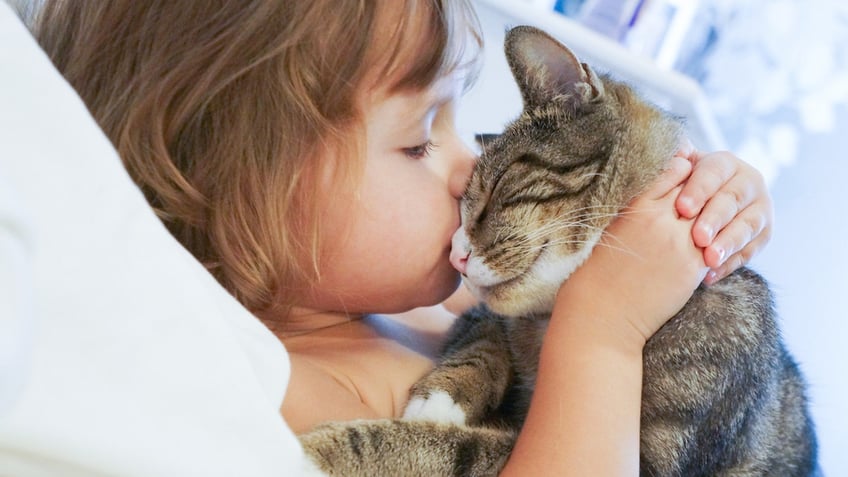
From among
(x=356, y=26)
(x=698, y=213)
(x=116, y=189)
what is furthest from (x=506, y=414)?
(x=116, y=189)

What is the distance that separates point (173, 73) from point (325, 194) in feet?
0.82

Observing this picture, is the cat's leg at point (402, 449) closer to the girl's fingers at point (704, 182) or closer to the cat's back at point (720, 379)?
the cat's back at point (720, 379)

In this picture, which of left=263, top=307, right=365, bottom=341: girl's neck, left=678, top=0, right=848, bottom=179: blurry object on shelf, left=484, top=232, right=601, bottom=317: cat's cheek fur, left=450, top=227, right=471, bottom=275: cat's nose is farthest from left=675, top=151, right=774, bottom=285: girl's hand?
left=678, top=0, right=848, bottom=179: blurry object on shelf

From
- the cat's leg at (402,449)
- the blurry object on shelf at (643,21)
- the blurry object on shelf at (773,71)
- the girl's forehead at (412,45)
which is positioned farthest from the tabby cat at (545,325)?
the blurry object on shelf at (773,71)

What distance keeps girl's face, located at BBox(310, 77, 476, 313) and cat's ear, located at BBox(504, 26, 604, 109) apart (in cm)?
10

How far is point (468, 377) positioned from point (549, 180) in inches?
12.3

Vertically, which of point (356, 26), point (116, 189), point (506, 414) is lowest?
point (506, 414)

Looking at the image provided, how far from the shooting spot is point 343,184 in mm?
1116

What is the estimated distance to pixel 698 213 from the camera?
1.12 meters

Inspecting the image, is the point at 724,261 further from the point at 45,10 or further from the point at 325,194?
the point at 45,10

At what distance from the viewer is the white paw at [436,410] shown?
1.12 metres

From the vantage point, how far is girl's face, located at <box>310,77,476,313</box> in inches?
44.3

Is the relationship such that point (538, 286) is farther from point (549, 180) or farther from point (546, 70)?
point (546, 70)

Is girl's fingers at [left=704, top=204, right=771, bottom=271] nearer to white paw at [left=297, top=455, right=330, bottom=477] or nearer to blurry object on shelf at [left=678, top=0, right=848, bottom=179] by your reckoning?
white paw at [left=297, top=455, right=330, bottom=477]
